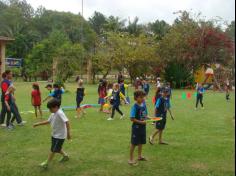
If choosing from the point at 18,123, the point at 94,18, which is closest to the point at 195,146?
the point at 18,123

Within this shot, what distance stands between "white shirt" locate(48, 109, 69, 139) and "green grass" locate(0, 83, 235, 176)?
600 millimetres

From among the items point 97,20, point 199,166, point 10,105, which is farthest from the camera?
point 97,20

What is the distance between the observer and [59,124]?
6.95 metres

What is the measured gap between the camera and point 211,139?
9719mm

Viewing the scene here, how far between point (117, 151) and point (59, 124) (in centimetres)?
184

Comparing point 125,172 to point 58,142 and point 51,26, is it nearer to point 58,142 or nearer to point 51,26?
point 58,142

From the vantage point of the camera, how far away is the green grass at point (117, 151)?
686 cm

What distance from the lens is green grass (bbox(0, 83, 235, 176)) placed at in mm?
6859

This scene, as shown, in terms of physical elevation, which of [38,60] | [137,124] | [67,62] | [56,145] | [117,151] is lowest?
[117,151]

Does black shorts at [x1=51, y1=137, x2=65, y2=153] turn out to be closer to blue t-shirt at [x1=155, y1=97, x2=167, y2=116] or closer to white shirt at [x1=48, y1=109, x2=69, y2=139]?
white shirt at [x1=48, y1=109, x2=69, y2=139]

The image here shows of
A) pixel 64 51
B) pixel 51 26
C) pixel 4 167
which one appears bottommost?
pixel 4 167

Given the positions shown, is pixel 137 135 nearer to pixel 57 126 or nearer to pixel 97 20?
pixel 57 126

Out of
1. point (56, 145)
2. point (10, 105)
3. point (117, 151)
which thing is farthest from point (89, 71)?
point (56, 145)

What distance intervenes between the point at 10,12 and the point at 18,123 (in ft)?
192
